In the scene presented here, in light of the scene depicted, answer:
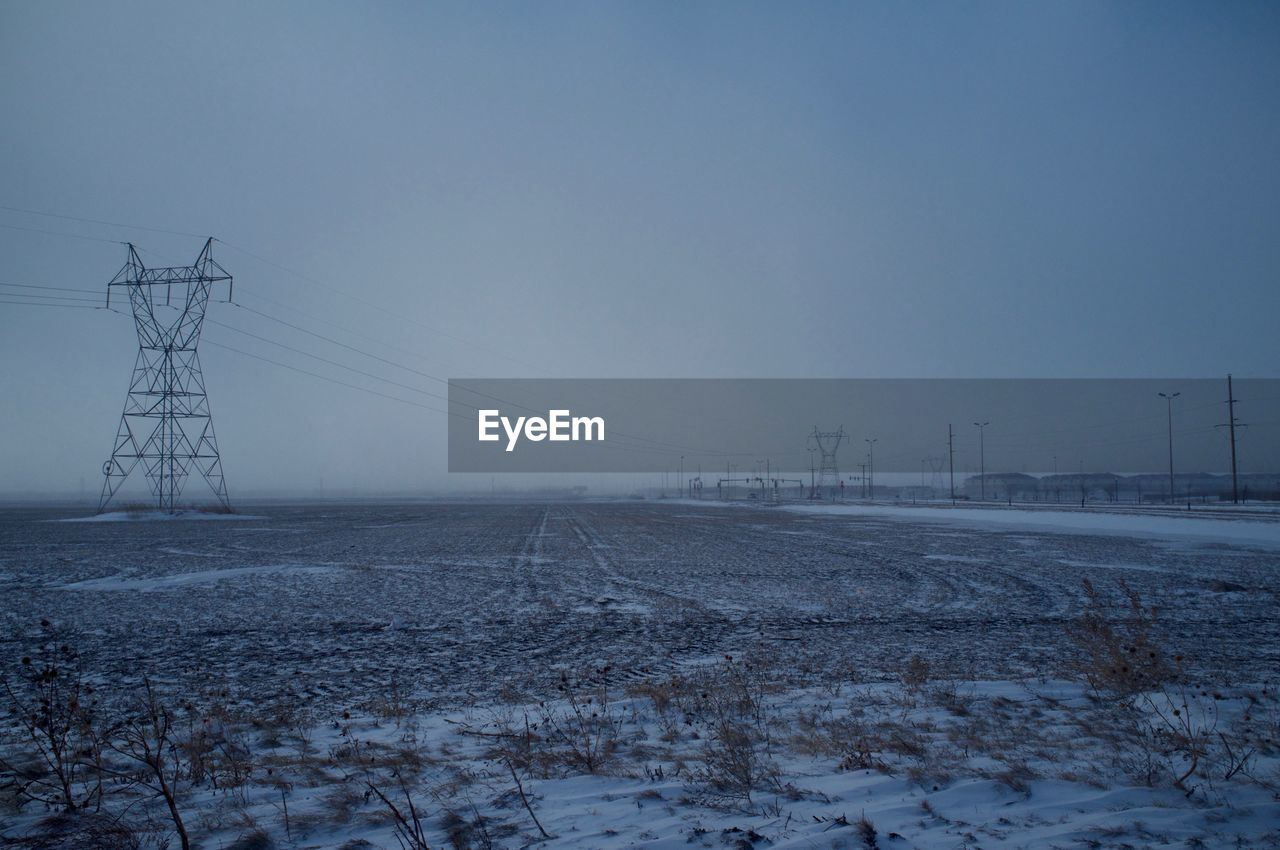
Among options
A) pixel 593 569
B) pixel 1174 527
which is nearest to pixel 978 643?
pixel 593 569

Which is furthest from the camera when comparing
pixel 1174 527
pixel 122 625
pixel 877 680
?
pixel 1174 527

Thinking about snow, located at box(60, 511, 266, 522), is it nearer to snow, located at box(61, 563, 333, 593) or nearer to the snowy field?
snow, located at box(61, 563, 333, 593)

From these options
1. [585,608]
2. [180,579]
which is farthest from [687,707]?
[180,579]

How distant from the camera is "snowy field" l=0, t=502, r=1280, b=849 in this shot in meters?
4.36

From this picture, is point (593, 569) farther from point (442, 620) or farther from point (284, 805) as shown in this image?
point (284, 805)

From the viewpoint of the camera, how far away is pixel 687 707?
6676mm

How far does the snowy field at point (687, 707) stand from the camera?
436 centimetres

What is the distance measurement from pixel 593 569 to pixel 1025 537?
21.9 meters

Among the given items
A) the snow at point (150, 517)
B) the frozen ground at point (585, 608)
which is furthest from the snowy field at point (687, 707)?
the snow at point (150, 517)

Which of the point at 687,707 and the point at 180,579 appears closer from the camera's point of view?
the point at 687,707

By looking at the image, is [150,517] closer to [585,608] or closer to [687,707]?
[585,608]

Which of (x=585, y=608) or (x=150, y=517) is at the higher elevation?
(x=585, y=608)

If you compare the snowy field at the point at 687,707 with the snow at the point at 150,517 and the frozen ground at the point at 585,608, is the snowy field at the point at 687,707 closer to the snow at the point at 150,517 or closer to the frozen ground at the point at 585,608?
the frozen ground at the point at 585,608

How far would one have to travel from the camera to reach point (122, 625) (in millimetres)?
11578
